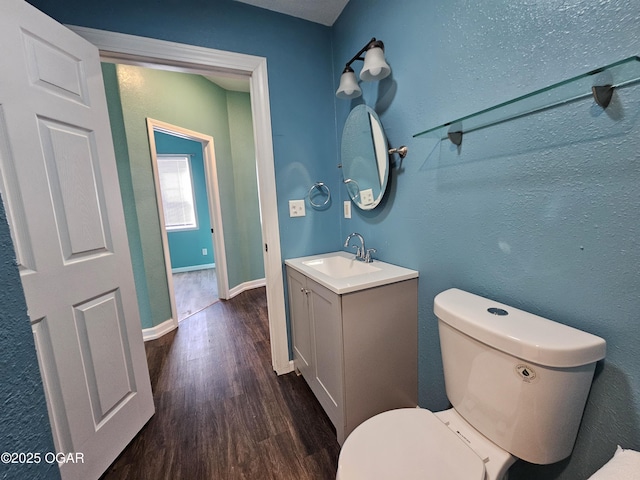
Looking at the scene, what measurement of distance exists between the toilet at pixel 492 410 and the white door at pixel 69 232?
1.14m

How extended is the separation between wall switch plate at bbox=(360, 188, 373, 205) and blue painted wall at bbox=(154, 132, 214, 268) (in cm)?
363

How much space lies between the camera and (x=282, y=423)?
54.8 inches

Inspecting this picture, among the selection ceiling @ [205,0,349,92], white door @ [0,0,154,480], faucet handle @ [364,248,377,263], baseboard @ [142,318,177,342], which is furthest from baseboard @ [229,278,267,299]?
ceiling @ [205,0,349,92]

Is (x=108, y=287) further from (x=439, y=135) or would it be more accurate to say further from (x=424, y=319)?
(x=439, y=135)

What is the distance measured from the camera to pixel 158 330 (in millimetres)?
2389

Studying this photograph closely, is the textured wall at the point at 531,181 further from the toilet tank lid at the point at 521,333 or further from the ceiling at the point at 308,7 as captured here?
the ceiling at the point at 308,7

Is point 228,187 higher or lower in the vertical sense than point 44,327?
higher

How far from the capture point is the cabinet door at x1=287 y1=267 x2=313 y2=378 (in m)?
1.49

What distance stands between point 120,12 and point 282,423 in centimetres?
228

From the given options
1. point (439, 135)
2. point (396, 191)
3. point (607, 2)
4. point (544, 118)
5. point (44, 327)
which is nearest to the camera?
point (607, 2)

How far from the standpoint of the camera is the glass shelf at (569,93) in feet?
1.89

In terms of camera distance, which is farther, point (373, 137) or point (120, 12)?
point (373, 137)

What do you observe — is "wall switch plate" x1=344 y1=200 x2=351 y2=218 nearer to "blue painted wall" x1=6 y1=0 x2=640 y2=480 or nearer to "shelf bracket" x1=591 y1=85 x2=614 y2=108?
"blue painted wall" x1=6 y1=0 x2=640 y2=480

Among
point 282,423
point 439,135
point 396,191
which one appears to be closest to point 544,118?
point 439,135
